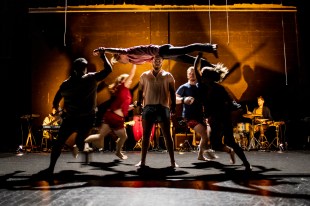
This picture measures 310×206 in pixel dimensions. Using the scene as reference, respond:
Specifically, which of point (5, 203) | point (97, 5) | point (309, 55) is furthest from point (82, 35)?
point (5, 203)

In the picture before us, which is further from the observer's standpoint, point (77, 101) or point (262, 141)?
point (262, 141)

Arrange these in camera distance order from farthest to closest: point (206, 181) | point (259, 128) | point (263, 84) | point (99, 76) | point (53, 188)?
point (263, 84) → point (259, 128) → point (99, 76) → point (206, 181) → point (53, 188)

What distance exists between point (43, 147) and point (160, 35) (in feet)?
18.7

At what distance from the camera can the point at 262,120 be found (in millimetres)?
9375

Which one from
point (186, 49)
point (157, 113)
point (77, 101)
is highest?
point (186, 49)

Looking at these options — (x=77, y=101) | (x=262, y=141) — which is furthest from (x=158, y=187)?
(x=262, y=141)

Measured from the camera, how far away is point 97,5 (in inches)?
Answer: 448

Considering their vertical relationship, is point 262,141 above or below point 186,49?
below

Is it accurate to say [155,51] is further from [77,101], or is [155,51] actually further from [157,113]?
[77,101]

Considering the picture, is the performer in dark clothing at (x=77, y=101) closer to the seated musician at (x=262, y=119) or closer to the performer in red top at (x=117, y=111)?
the performer in red top at (x=117, y=111)

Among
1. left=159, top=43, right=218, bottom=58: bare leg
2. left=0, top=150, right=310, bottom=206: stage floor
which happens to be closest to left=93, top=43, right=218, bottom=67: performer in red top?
left=159, top=43, right=218, bottom=58: bare leg

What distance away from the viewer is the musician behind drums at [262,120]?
9517 millimetres

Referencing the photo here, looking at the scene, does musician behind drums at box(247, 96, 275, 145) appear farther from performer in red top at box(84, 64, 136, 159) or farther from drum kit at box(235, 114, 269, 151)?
performer in red top at box(84, 64, 136, 159)

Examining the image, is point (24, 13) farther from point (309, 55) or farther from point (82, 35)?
point (309, 55)
